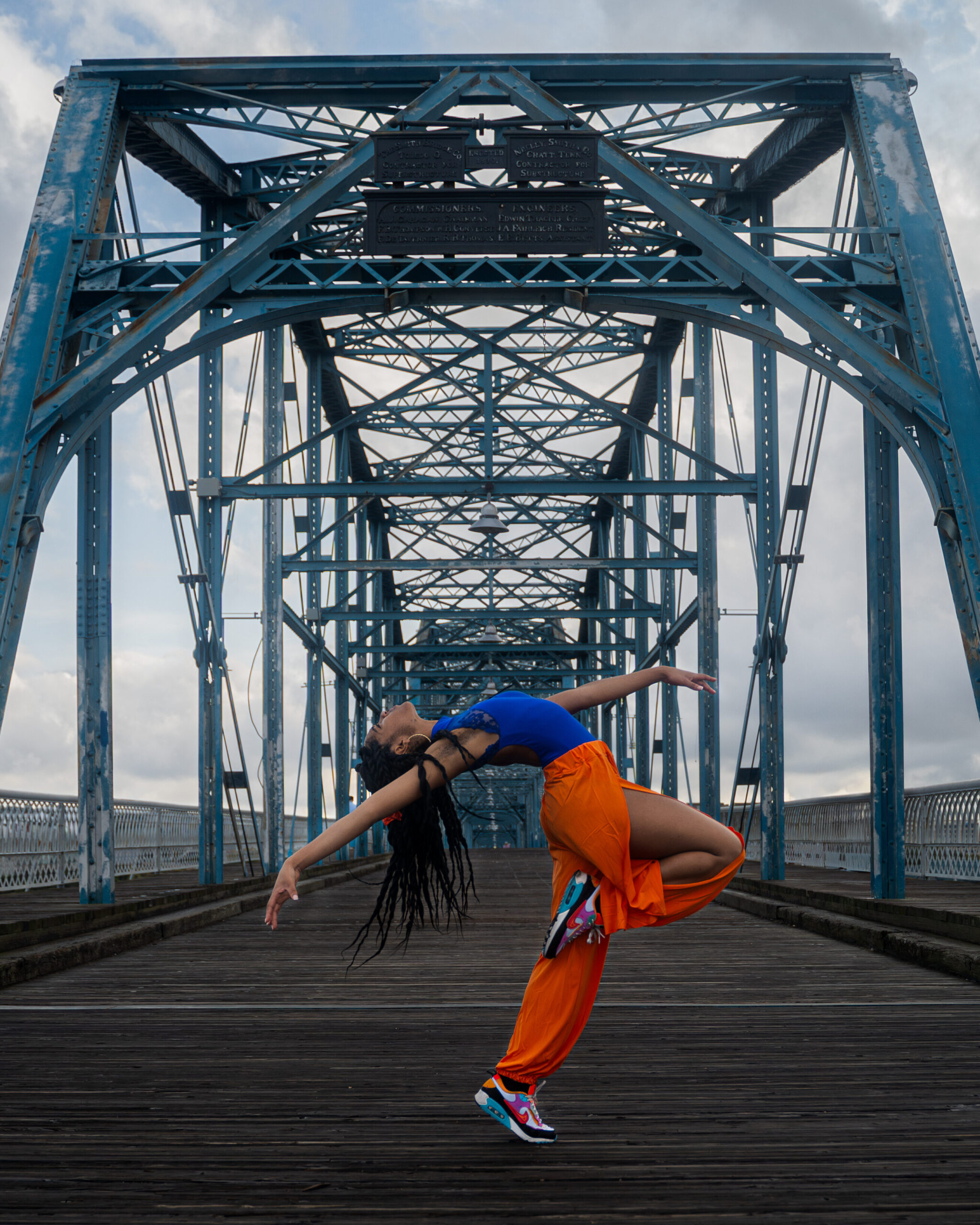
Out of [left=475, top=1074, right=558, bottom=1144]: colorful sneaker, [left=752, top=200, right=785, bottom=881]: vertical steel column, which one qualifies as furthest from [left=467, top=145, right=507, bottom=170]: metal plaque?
[left=475, top=1074, right=558, bottom=1144]: colorful sneaker

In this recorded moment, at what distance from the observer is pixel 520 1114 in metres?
3.66

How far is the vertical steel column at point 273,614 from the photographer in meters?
18.8

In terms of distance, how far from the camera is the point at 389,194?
35.4ft

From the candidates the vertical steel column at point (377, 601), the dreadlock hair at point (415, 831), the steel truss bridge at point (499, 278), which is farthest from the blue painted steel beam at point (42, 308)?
the vertical steel column at point (377, 601)

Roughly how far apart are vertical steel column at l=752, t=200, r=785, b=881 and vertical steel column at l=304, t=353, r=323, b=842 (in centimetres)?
1052

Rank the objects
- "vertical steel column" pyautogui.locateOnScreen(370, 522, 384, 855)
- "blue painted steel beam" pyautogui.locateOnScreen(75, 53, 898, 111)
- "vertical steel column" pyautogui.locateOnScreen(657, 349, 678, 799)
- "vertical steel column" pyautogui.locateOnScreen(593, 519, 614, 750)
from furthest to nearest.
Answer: "vertical steel column" pyautogui.locateOnScreen(370, 522, 384, 855)
"vertical steel column" pyautogui.locateOnScreen(593, 519, 614, 750)
"vertical steel column" pyautogui.locateOnScreen(657, 349, 678, 799)
"blue painted steel beam" pyautogui.locateOnScreen(75, 53, 898, 111)

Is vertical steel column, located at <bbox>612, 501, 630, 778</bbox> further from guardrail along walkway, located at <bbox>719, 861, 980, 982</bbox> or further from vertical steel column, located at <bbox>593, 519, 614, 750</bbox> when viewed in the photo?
guardrail along walkway, located at <bbox>719, 861, 980, 982</bbox>

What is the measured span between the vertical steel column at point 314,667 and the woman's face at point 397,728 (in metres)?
19.8

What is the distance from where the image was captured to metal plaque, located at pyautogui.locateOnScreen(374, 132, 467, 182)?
10.8 m

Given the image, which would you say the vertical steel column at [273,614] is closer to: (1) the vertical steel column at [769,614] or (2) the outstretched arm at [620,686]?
(1) the vertical steel column at [769,614]

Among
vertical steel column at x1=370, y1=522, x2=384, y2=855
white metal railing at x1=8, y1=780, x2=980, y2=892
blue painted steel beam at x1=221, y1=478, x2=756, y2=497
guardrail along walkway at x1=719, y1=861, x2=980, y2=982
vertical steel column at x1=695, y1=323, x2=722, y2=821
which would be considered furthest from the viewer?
vertical steel column at x1=370, y1=522, x2=384, y2=855

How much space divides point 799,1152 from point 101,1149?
1.90m

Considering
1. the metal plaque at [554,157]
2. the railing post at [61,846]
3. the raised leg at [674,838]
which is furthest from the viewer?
the railing post at [61,846]

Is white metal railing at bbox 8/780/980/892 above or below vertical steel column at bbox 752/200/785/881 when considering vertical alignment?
below
